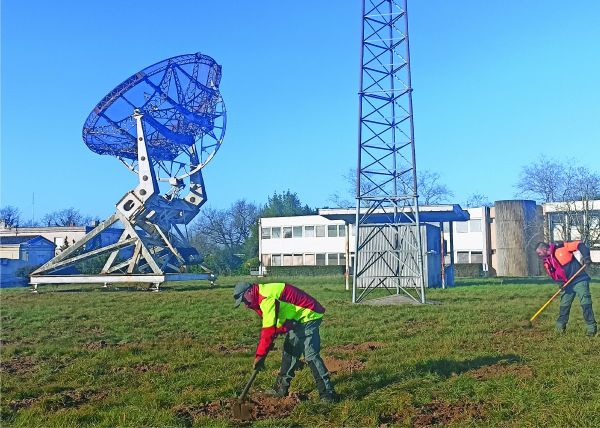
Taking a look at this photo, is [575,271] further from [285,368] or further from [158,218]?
[158,218]

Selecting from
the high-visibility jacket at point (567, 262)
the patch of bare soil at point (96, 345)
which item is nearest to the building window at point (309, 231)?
the patch of bare soil at point (96, 345)

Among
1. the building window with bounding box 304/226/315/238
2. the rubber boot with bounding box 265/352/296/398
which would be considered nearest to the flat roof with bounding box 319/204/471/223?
the rubber boot with bounding box 265/352/296/398

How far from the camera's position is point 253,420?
7.03 metres

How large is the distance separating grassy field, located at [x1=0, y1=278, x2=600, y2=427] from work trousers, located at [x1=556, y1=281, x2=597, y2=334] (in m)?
0.31

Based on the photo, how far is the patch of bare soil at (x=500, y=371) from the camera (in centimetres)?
874

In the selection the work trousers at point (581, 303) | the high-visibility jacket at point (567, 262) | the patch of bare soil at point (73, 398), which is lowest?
the patch of bare soil at point (73, 398)

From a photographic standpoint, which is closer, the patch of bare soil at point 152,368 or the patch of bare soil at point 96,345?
the patch of bare soil at point 152,368

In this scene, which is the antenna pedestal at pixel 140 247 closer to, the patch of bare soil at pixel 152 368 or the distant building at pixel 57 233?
the patch of bare soil at pixel 152 368

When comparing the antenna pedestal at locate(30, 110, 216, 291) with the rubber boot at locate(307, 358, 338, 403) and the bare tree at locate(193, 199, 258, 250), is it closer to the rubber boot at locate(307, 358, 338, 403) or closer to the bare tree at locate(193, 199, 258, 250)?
the rubber boot at locate(307, 358, 338, 403)

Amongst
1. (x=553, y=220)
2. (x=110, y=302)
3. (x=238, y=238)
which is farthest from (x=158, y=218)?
(x=238, y=238)

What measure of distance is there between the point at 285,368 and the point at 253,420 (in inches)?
46.1

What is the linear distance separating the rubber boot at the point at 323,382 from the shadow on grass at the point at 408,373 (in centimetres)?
27

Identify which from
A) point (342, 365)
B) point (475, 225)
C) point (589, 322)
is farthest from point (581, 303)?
point (475, 225)

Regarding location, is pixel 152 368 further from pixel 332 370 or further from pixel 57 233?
pixel 57 233
